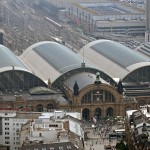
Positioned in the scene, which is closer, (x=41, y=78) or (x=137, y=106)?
(x=137, y=106)

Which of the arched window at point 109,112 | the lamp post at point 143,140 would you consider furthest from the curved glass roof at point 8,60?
the lamp post at point 143,140

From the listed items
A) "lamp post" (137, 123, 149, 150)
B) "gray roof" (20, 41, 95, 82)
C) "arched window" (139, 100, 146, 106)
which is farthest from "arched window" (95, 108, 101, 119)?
"lamp post" (137, 123, 149, 150)

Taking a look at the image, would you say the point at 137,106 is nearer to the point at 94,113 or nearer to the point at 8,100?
the point at 94,113

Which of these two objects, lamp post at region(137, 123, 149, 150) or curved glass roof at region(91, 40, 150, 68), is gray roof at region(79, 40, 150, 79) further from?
lamp post at region(137, 123, 149, 150)

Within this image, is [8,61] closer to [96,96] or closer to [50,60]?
[50,60]

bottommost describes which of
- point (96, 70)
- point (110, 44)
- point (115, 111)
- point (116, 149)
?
point (116, 149)

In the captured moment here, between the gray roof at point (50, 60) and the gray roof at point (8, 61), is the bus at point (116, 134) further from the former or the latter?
the gray roof at point (8, 61)

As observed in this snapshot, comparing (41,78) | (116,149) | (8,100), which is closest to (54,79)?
(41,78)

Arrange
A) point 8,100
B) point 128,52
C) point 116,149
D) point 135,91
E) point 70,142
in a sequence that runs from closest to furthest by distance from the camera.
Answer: point 70,142, point 116,149, point 8,100, point 135,91, point 128,52
